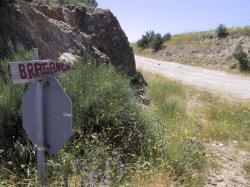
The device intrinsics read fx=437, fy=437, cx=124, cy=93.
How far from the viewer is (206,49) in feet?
103

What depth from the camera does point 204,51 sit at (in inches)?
1225

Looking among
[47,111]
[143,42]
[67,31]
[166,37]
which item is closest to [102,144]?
[47,111]

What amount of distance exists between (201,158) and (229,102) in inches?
252

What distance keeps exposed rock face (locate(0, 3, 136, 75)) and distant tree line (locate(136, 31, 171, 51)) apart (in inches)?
978

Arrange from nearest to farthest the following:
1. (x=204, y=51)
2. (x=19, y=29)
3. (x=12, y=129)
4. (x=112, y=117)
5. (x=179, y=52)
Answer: (x=12, y=129) < (x=112, y=117) < (x=19, y=29) < (x=204, y=51) < (x=179, y=52)

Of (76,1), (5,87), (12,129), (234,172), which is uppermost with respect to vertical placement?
(76,1)

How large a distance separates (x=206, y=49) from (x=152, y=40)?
747 centimetres

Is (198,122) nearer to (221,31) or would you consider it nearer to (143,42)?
(221,31)

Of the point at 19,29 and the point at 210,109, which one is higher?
the point at 19,29

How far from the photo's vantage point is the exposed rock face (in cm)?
750

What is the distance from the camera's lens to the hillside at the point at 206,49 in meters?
28.4

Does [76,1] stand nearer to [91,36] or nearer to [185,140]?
[91,36]

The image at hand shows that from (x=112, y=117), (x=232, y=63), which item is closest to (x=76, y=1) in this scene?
(x=112, y=117)

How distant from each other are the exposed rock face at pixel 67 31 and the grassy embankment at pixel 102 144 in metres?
1.25
